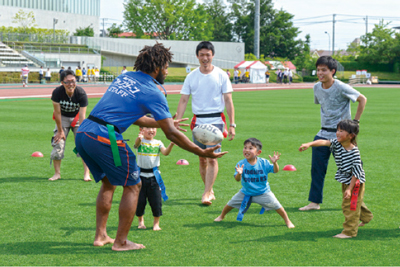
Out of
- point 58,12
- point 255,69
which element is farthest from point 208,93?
point 58,12

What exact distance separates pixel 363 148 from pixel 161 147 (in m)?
7.52

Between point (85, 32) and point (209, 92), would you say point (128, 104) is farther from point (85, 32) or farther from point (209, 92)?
point (85, 32)

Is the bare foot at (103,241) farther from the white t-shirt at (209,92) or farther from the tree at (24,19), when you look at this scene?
the tree at (24,19)

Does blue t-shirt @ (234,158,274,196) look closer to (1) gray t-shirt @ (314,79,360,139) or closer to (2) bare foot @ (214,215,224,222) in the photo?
(2) bare foot @ (214,215,224,222)

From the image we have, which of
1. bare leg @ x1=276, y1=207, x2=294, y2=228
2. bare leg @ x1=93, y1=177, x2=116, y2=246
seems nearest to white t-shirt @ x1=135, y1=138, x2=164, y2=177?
bare leg @ x1=93, y1=177, x2=116, y2=246

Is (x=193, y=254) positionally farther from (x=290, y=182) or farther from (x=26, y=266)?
(x=290, y=182)

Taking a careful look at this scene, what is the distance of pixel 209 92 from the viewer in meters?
7.33

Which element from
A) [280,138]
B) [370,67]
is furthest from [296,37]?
[280,138]

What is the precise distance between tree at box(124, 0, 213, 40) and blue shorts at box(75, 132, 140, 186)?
3375 inches

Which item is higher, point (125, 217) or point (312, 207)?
point (125, 217)

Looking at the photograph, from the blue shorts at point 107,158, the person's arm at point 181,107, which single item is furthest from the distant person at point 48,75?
the blue shorts at point 107,158

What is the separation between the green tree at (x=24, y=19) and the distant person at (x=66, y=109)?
220 feet

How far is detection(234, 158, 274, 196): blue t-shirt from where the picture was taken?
607cm

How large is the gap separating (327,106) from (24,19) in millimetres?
73112
